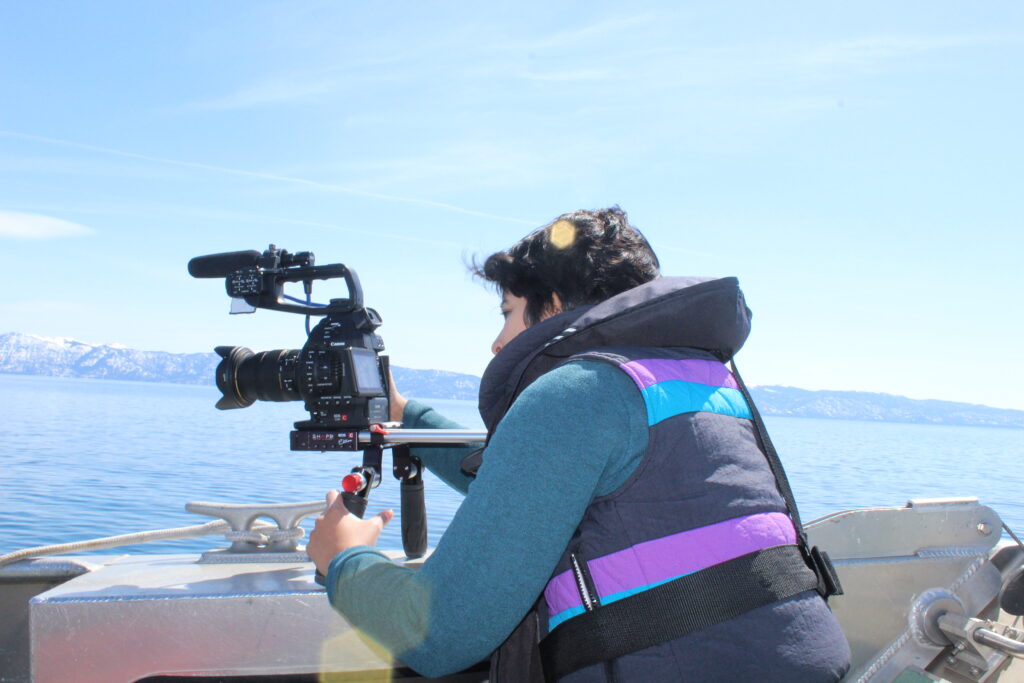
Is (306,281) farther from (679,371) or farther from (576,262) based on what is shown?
(679,371)

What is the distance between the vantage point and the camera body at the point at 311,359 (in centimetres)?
211

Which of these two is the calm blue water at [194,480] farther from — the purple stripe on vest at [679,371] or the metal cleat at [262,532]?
the purple stripe on vest at [679,371]

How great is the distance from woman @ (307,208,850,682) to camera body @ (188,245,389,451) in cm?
97

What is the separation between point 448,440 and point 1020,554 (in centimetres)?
173

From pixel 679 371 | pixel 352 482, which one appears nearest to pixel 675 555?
pixel 679 371

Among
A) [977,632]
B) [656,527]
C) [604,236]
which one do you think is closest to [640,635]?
[656,527]

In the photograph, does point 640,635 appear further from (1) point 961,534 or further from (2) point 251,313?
(1) point 961,534

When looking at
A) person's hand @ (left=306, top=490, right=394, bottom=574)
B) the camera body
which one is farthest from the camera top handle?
person's hand @ (left=306, top=490, right=394, bottom=574)

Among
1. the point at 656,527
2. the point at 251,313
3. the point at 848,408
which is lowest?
the point at 848,408

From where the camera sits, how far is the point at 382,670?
5.95 feet

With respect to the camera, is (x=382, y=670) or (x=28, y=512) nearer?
(x=382, y=670)

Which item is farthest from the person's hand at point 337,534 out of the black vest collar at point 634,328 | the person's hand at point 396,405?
the person's hand at point 396,405

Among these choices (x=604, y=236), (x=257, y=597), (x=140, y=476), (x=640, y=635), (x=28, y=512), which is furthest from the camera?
(x=140, y=476)

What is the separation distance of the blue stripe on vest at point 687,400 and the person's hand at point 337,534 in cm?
46
